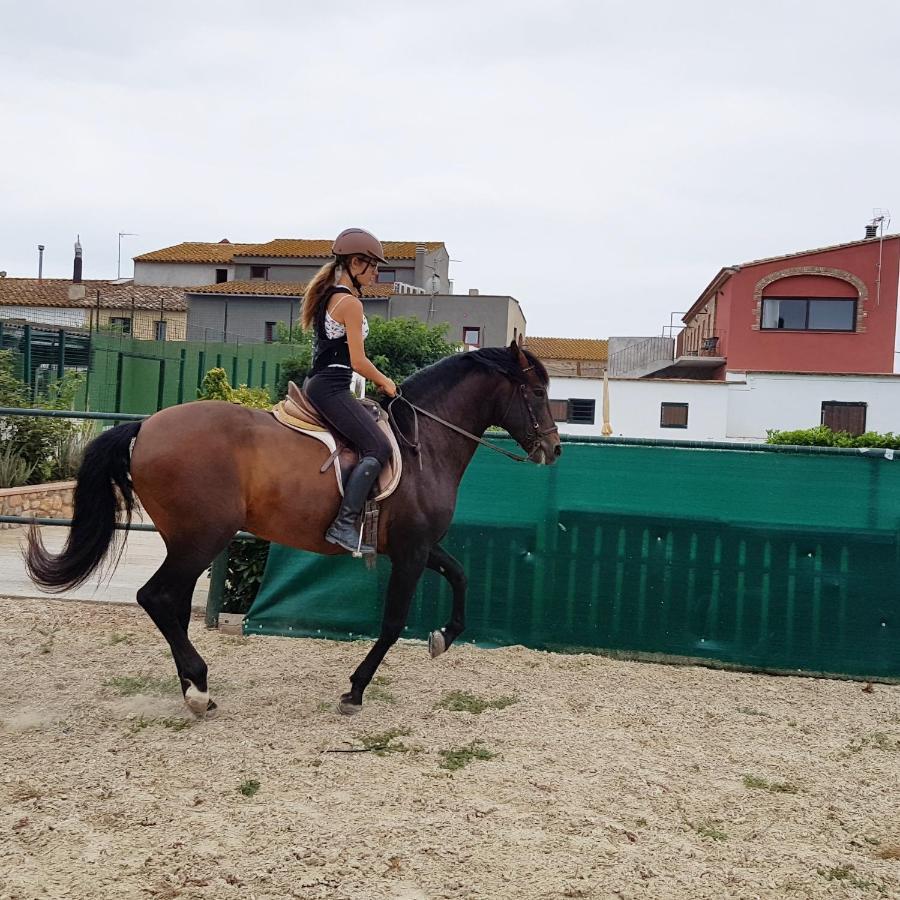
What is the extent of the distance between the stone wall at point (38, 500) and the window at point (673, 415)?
2616 centimetres

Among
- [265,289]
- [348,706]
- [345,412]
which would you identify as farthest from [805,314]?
[348,706]

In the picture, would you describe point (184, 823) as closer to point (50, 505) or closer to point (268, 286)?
point (50, 505)

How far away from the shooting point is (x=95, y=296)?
194 feet

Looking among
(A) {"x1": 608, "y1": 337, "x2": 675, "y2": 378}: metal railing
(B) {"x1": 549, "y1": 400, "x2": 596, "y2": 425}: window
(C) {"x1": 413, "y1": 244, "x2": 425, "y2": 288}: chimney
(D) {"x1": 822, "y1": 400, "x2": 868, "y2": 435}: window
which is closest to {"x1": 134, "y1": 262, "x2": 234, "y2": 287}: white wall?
(C) {"x1": 413, "y1": 244, "x2": 425, "y2": 288}: chimney

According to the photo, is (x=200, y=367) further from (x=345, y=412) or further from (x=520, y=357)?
(x=345, y=412)

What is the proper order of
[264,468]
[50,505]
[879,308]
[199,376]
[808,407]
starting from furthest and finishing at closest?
1. [879,308]
2. [808,407]
3. [199,376]
4. [50,505]
5. [264,468]

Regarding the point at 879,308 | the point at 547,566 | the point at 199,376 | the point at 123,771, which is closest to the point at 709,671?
the point at 547,566

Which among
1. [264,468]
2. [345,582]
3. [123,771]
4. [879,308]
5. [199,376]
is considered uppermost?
[879,308]

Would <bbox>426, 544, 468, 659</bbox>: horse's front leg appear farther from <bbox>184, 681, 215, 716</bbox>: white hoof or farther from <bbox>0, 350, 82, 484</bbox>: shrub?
<bbox>0, 350, 82, 484</bbox>: shrub

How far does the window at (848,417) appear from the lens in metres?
33.8

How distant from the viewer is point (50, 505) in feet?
41.8

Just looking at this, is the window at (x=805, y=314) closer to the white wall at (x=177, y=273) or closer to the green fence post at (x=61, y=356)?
the green fence post at (x=61, y=356)

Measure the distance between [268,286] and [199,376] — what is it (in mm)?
28908

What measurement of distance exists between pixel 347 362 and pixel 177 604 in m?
1.57
